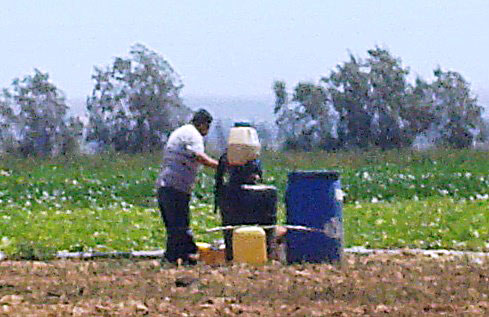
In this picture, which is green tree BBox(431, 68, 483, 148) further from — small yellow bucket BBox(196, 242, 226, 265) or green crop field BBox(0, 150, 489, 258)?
small yellow bucket BBox(196, 242, 226, 265)

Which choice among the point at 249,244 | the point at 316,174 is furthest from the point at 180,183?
the point at 316,174

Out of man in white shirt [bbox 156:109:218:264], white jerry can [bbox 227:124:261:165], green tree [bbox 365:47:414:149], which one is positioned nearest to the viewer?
white jerry can [bbox 227:124:261:165]

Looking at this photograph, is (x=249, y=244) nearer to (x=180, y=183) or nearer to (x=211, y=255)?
(x=211, y=255)

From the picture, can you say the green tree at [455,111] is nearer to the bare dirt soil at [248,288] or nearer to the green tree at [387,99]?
the green tree at [387,99]

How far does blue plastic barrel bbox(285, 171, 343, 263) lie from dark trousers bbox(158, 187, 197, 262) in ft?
3.23

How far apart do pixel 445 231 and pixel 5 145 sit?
33.0m

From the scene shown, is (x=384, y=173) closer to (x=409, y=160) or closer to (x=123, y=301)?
(x=409, y=160)

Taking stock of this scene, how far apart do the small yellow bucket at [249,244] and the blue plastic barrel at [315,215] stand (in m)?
0.30

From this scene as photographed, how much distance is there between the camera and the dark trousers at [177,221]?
12.4 metres

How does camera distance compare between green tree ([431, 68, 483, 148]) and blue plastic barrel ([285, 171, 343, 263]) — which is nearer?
blue plastic barrel ([285, 171, 343, 263])

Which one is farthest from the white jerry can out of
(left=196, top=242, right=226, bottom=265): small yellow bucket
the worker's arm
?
(left=196, top=242, right=226, bottom=265): small yellow bucket

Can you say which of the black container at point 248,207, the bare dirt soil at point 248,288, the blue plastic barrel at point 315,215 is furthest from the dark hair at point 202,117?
the bare dirt soil at point 248,288

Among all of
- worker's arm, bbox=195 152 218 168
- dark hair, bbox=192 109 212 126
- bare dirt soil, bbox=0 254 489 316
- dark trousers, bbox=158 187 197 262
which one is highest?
dark hair, bbox=192 109 212 126

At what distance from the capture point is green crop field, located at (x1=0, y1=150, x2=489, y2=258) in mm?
15984
